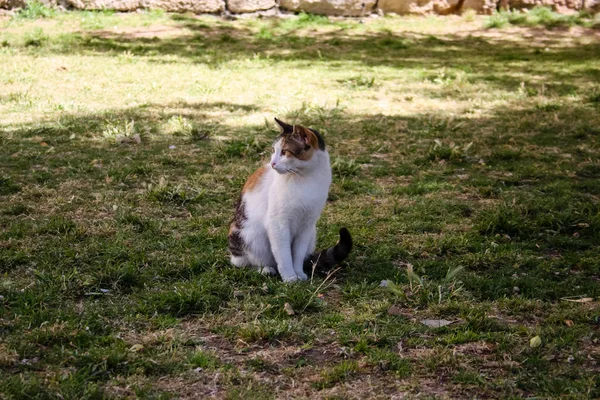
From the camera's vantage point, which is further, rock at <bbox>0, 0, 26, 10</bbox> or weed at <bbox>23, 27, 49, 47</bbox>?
rock at <bbox>0, 0, 26, 10</bbox>

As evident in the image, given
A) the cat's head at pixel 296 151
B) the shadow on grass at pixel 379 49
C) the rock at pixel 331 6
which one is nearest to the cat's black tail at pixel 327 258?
the cat's head at pixel 296 151

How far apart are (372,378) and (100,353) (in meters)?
1.18

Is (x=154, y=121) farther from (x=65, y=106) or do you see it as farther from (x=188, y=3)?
(x=188, y=3)

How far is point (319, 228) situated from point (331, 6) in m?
9.79

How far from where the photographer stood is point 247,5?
45.9ft

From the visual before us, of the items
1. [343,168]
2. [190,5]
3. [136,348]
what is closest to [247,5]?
[190,5]

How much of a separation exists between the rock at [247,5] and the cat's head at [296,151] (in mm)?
10370

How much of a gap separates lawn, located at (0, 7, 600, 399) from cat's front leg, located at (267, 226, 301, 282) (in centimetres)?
11

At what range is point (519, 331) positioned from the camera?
355 centimetres

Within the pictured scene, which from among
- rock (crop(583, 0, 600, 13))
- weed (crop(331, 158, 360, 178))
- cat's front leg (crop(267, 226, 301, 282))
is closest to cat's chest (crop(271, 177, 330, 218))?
cat's front leg (crop(267, 226, 301, 282))

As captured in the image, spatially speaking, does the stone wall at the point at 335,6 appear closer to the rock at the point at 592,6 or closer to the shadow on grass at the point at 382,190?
the rock at the point at 592,6

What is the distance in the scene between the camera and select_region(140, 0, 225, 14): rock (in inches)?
547

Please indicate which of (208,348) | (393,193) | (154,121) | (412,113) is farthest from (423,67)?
(208,348)

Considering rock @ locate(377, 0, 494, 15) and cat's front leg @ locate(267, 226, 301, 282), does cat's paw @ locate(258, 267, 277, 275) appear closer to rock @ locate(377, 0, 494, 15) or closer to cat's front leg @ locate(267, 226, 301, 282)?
cat's front leg @ locate(267, 226, 301, 282)
